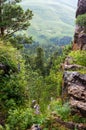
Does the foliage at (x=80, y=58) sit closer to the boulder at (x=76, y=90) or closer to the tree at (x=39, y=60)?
the boulder at (x=76, y=90)

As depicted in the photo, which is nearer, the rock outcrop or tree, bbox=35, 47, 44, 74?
the rock outcrop

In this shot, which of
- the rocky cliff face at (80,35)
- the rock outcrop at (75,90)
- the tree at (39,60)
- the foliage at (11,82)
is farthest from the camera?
the tree at (39,60)

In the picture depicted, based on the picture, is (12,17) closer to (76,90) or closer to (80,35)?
(80,35)

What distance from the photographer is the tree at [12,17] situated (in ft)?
142

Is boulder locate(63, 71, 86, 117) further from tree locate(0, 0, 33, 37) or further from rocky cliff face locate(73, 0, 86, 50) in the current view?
tree locate(0, 0, 33, 37)

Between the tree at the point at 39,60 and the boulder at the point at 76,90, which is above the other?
the boulder at the point at 76,90

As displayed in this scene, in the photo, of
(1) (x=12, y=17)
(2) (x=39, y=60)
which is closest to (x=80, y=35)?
(1) (x=12, y=17)

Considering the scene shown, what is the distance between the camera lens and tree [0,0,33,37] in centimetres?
4341

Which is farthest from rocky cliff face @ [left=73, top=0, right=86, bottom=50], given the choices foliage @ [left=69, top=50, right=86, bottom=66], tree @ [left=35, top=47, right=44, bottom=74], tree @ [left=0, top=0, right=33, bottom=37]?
tree @ [left=35, top=47, right=44, bottom=74]

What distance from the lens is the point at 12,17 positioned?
4462cm

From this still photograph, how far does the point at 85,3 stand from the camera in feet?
137

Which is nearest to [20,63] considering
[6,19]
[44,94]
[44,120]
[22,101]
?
[22,101]

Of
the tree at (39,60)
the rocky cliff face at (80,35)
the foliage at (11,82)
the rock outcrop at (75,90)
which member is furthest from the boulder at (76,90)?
the tree at (39,60)

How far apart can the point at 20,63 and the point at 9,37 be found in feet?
60.8
